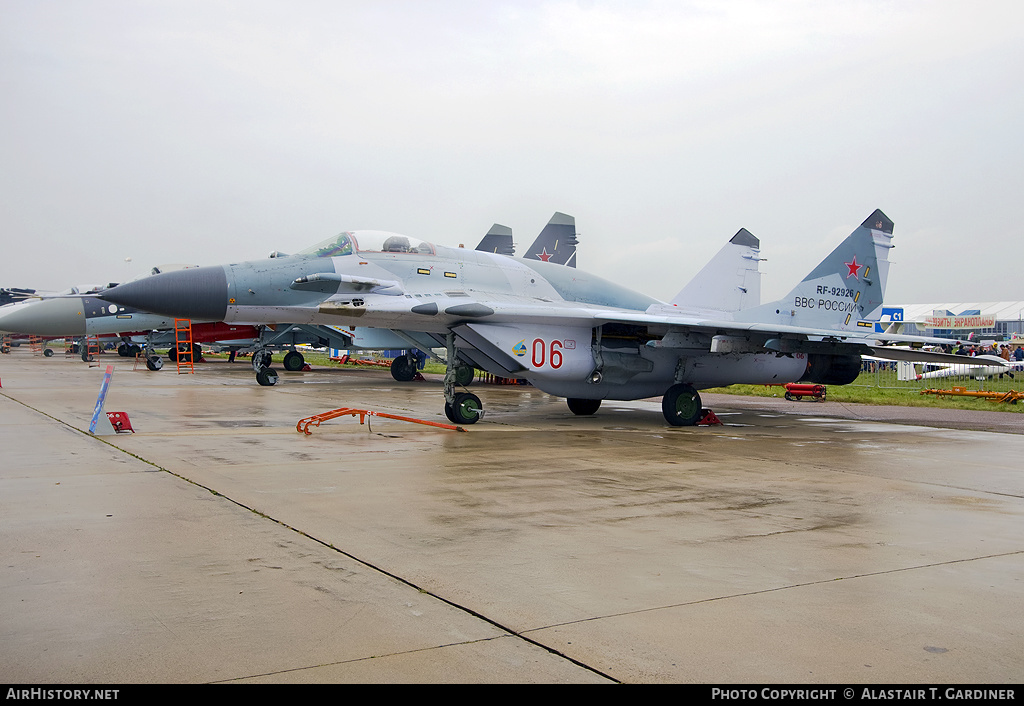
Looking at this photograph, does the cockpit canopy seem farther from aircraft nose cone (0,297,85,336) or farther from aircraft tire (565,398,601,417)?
aircraft nose cone (0,297,85,336)

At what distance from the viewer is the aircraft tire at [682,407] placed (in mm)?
12719

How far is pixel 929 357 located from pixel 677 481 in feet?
23.8

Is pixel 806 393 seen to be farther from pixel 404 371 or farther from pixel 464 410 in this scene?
pixel 404 371

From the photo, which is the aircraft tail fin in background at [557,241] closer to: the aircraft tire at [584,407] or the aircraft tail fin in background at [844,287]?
the aircraft tail fin in background at [844,287]

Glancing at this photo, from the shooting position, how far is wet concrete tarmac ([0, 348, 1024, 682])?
9.71 ft

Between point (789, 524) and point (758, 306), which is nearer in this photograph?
point (789, 524)

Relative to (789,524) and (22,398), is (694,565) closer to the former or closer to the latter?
(789,524)

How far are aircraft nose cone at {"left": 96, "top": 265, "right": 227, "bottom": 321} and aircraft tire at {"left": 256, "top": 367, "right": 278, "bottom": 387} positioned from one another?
9.87 metres

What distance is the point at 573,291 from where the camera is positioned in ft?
44.9

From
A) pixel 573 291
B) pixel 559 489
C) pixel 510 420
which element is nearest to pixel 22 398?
pixel 510 420

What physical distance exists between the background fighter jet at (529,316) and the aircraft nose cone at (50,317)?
2001 cm

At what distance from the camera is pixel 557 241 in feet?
76.0

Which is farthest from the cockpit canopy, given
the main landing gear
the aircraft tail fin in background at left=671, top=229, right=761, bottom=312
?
the aircraft tail fin in background at left=671, top=229, right=761, bottom=312

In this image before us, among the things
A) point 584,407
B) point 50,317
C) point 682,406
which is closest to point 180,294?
point 584,407
